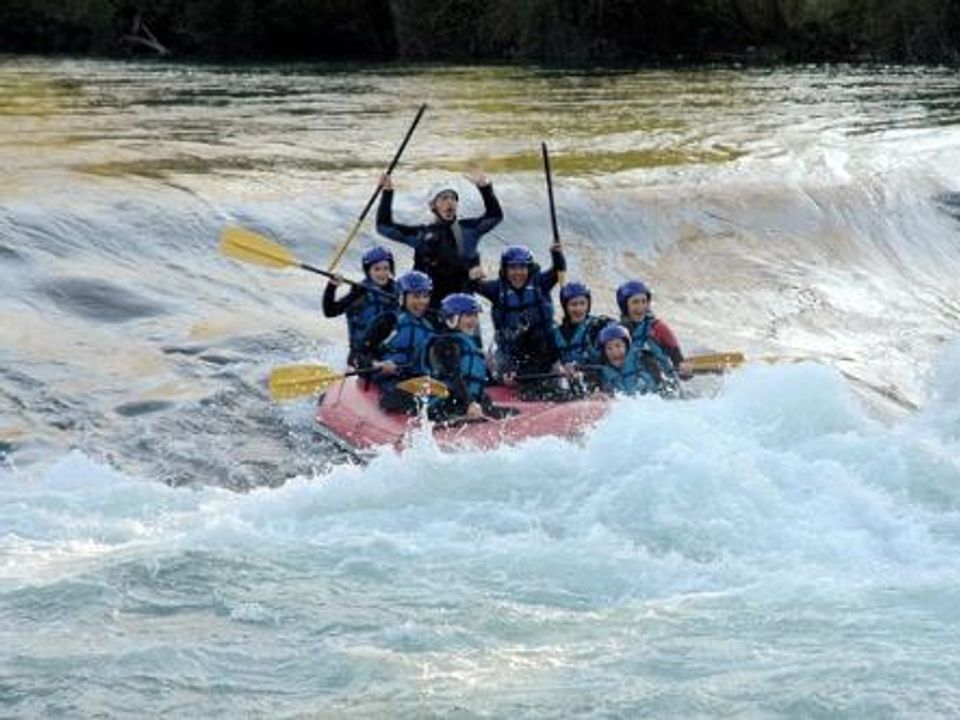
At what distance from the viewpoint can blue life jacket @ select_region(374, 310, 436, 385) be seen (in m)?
11.6

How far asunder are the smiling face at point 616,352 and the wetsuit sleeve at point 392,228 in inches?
90.9

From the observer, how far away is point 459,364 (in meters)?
11.1

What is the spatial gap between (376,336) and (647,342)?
1916 mm

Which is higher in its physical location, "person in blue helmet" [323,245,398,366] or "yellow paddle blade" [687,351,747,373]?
"person in blue helmet" [323,245,398,366]

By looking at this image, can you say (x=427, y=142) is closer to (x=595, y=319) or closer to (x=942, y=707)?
(x=595, y=319)

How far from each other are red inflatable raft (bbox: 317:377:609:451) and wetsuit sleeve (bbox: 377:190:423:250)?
147 centimetres

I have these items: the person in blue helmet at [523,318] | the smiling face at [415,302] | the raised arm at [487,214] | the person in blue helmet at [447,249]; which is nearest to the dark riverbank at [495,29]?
the raised arm at [487,214]

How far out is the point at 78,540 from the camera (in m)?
9.16

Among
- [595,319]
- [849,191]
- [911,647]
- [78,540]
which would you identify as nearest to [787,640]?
[911,647]

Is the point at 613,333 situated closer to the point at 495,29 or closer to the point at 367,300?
the point at 367,300

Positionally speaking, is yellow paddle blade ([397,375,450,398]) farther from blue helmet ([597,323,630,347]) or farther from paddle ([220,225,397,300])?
paddle ([220,225,397,300])

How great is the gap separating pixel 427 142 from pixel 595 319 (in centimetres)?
1092

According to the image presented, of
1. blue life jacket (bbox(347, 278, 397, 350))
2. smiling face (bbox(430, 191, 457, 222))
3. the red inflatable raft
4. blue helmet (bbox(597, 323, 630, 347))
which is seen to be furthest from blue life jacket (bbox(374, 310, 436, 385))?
smiling face (bbox(430, 191, 457, 222))

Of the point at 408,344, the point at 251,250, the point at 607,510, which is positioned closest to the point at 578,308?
the point at 408,344
